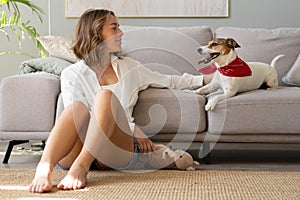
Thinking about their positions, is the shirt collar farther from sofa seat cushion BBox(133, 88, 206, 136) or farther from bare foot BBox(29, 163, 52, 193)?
bare foot BBox(29, 163, 52, 193)

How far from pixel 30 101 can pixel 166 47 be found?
3.27 feet

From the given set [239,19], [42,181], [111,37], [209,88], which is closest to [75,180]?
[42,181]

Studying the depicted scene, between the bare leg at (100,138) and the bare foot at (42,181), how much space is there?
53mm

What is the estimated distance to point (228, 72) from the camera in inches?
118

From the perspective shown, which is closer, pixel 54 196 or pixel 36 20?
pixel 54 196

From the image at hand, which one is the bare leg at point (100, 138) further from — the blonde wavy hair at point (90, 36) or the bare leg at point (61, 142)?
the blonde wavy hair at point (90, 36)

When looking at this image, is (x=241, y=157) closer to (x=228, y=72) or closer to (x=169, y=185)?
(x=228, y=72)

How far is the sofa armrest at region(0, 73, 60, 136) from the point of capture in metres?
2.96

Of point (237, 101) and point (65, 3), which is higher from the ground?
point (65, 3)

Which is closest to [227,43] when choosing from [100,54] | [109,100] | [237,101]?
[237,101]

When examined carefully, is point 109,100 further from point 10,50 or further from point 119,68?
point 10,50

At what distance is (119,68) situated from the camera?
2.58 meters

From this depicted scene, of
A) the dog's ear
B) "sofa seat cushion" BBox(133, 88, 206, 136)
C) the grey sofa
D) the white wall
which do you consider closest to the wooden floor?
the grey sofa

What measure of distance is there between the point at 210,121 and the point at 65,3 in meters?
A: 1.78
